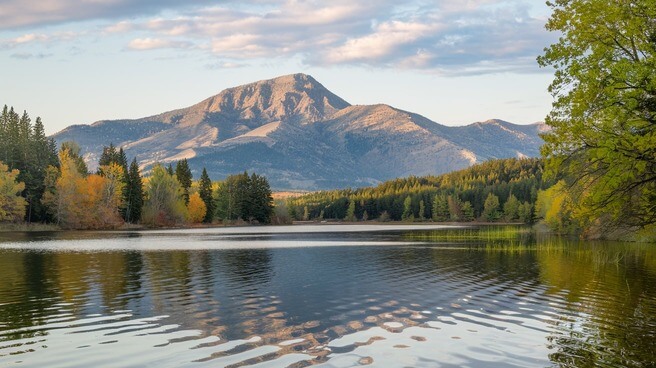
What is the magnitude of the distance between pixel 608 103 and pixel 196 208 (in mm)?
174216

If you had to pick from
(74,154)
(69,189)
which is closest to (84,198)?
(69,189)

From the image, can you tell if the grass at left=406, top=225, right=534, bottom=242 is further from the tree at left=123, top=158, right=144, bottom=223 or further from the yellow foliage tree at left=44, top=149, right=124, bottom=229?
the tree at left=123, top=158, right=144, bottom=223

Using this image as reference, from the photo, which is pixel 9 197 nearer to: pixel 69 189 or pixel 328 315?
pixel 69 189

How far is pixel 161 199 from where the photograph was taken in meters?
175

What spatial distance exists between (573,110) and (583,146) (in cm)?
199

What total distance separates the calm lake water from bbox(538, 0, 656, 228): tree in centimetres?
606

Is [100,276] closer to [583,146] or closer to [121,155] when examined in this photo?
[583,146]

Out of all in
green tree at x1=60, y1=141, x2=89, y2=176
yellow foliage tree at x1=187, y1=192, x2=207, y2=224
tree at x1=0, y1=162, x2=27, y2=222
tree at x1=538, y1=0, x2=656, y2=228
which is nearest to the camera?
tree at x1=538, y1=0, x2=656, y2=228

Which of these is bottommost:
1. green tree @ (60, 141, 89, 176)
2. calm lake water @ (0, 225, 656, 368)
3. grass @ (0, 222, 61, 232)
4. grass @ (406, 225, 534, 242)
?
grass @ (406, 225, 534, 242)

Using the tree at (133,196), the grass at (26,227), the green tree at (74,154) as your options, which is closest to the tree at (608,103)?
the grass at (26,227)

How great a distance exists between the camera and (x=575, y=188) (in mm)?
34875

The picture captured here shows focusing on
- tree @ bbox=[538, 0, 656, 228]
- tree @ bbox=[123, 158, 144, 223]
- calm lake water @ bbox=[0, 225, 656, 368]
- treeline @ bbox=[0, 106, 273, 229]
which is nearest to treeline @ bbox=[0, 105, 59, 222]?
treeline @ bbox=[0, 106, 273, 229]

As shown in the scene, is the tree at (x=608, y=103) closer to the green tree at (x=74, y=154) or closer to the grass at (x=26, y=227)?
the grass at (x=26, y=227)

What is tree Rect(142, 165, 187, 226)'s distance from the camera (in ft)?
566
